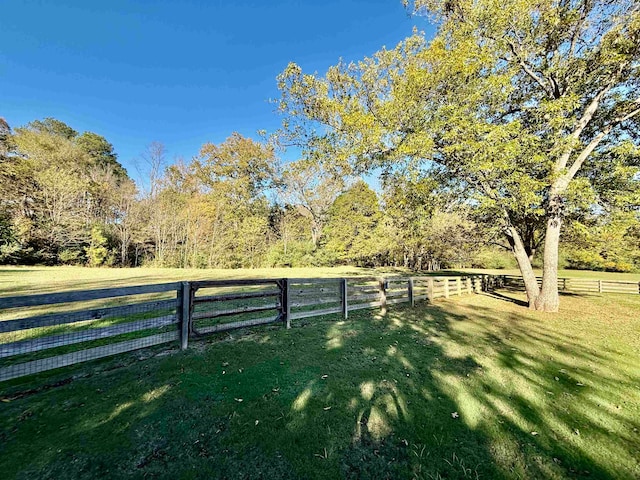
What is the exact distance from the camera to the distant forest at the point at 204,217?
72.6 feet

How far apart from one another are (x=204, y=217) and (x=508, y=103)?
25349 millimetres

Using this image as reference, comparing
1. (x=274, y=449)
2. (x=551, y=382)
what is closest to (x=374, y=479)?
(x=274, y=449)

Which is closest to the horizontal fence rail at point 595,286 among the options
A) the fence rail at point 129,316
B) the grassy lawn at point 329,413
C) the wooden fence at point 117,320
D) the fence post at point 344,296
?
the fence rail at point 129,316

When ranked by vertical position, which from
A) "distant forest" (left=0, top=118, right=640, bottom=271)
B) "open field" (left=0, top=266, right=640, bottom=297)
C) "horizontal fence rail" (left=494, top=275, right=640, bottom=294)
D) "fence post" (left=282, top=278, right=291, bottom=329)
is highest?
"distant forest" (left=0, top=118, right=640, bottom=271)

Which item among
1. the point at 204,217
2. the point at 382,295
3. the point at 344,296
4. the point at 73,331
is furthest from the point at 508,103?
the point at 204,217

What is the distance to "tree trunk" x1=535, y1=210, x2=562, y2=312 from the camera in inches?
346

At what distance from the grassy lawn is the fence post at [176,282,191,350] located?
249 mm

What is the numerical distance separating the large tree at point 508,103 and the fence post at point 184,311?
693cm

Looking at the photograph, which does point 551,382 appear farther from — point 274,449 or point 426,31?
point 426,31

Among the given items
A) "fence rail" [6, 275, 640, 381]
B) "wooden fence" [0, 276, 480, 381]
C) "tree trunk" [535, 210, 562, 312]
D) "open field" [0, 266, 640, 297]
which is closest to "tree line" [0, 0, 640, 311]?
"tree trunk" [535, 210, 562, 312]

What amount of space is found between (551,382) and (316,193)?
2813cm

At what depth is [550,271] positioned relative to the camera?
893cm

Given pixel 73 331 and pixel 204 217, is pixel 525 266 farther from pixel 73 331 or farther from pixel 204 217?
pixel 204 217

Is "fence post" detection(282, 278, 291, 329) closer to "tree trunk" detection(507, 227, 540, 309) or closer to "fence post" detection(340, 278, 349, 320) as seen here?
"fence post" detection(340, 278, 349, 320)
